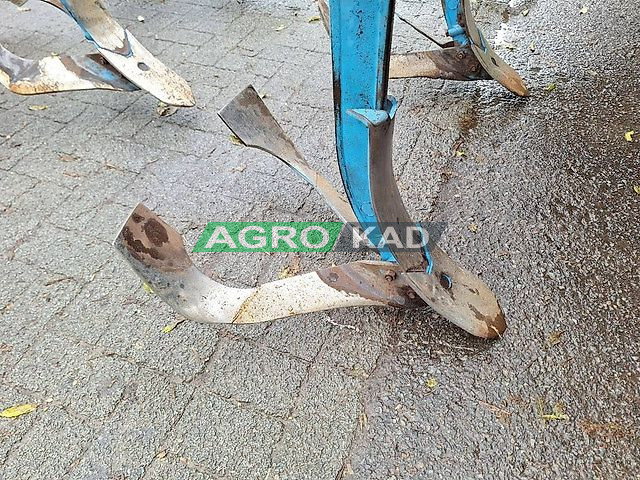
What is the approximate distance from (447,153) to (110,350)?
157 centimetres

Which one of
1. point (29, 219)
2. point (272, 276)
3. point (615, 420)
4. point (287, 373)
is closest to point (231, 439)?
point (287, 373)

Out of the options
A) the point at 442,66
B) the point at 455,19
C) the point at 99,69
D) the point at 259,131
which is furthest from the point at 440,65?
the point at 99,69

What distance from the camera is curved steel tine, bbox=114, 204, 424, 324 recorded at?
1.76 meters

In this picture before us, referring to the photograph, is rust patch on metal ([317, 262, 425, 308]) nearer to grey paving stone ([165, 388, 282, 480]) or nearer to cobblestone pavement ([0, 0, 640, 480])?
cobblestone pavement ([0, 0, 640, 480])

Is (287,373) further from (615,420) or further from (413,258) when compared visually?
(615,420)

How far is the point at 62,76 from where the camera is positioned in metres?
2.86

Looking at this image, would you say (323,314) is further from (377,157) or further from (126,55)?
(126,55)

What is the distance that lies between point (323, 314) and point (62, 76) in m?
1.79

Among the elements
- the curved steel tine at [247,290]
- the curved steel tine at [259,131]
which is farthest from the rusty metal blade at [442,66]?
the curved steel tine at [247,290]

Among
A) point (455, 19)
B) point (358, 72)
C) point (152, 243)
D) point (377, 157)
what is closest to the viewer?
point (358, 72)

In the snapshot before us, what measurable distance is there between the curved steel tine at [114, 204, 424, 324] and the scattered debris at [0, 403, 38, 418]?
1.54 ft

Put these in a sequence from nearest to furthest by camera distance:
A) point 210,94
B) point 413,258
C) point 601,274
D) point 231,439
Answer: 1. point 231,439
2. point 413,258
3. point 601,274
4. point 210,94

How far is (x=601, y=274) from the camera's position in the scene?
206cm

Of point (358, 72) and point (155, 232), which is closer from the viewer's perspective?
point (358, 72)
